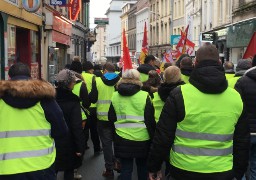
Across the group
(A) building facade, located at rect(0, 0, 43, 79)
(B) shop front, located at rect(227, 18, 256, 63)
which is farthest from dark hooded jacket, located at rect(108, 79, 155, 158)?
(B) shop front, located at rect(227, 18, 256, 63)

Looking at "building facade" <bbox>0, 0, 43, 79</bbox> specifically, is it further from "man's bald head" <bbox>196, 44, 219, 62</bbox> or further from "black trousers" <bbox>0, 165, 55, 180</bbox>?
"man's bald head" <bbox>196, 44, 219, 62</bbox>

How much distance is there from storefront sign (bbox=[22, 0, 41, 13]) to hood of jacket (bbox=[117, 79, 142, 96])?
6902 millimetres

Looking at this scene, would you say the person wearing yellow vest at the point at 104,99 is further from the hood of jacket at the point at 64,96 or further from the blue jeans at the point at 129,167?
the hood of jacket at the point at 64,96

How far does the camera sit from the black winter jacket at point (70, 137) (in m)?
5.56

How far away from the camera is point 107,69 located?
8.12 metres

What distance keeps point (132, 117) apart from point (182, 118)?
77.3 inches

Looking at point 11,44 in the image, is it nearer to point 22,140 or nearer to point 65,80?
point 65,80

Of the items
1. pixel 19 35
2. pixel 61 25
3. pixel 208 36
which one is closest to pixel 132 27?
pixel 208 36

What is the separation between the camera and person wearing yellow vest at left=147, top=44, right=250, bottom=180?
3.78m

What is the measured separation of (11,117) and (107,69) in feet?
13.8

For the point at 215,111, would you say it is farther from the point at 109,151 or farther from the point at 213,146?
the point at 109,151

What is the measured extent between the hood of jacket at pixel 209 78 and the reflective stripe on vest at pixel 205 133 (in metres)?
0.05

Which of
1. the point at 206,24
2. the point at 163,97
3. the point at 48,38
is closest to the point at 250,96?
the point at 163,97

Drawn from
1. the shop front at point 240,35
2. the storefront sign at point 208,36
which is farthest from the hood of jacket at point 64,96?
the storefront sign at point 208,36
